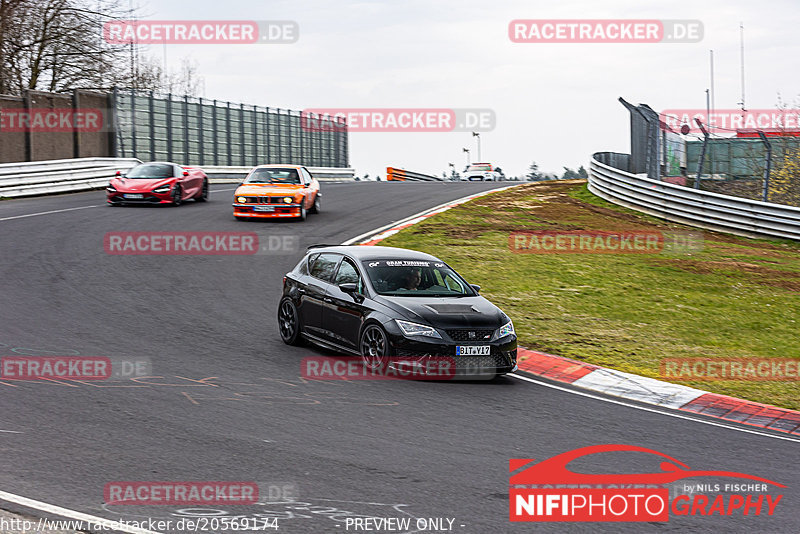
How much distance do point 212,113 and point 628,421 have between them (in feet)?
120

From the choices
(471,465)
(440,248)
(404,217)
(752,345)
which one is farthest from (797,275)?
(471,465)

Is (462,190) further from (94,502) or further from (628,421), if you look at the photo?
(94,502)

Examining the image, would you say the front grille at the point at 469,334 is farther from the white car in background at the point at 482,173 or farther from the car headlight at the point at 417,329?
the white car in background at the point at 482,173

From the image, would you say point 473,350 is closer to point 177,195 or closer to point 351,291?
point 351,291

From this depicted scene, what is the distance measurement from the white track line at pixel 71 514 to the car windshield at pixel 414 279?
5375 millimetres

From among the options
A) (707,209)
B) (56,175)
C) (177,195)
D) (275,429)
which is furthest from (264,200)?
(275,429)

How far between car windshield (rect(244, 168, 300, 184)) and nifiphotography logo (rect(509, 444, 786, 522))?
57.8ft

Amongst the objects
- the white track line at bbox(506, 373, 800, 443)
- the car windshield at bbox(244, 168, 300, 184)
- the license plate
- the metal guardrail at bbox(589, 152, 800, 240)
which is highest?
the car windshield at bbox(244, 168, 300, 184)

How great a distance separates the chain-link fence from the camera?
36656mm

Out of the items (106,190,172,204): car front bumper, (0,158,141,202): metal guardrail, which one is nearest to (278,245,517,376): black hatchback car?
(106,190,172,204): car front bumper

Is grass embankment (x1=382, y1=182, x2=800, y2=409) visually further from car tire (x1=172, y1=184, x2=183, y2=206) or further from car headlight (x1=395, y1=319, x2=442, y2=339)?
car tire (x1=172, y1=184, x2=183, y2=206)

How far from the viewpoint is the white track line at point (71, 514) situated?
5203 mm

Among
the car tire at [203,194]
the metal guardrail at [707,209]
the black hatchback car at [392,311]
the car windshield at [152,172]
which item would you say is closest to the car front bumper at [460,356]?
the black hatchback car at [392,311]

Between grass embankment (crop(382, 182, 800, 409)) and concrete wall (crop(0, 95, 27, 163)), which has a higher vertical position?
concrete wall (crop(0, 95, 27, 163))
